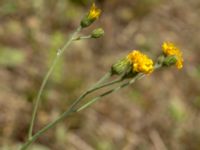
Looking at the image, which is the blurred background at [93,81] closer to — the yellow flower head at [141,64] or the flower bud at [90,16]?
the flower bud at [90,16]

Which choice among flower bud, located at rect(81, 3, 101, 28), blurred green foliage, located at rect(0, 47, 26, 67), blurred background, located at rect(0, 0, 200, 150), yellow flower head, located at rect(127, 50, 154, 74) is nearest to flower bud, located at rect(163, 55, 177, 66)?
yellow flower head, located at rect(127, 50, 154, 74)

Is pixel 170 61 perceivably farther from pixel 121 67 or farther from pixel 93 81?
pixel 93 81

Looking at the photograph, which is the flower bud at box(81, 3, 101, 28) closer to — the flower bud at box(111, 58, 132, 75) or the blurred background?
the flower bud at box(111, 58, 132, 75)

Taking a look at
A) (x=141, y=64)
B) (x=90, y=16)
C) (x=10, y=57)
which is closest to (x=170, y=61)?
(x=141, y=64)

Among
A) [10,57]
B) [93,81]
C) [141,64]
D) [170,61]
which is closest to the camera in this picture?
[141,64]

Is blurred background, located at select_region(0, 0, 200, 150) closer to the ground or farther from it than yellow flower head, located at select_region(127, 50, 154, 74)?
farther from it

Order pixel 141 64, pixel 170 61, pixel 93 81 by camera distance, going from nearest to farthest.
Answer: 1. pixel 141 64
2. pixel 170 61
3. pixel 93 81

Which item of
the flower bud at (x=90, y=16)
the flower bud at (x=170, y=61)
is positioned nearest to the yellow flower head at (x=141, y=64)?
the flower bud at (x=170, y=61)

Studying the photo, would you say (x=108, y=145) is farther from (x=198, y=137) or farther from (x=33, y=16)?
(x=33, y=16)

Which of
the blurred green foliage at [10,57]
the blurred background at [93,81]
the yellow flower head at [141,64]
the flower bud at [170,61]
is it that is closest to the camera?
the yellow flower head at [141,64]

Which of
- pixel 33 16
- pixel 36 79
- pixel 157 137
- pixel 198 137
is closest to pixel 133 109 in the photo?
pixel 157 137
